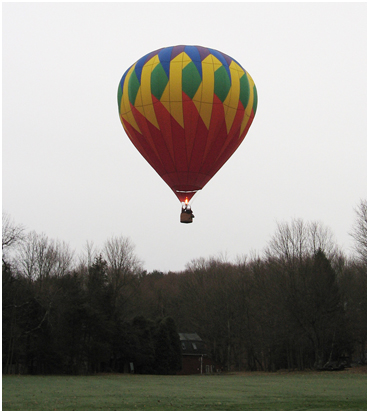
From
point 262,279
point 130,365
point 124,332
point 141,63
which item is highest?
point 141,63

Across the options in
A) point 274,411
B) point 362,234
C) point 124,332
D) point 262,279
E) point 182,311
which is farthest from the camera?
point 182,311

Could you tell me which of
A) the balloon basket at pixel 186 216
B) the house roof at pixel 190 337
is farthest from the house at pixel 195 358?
the balloon basket at pixel 186 216

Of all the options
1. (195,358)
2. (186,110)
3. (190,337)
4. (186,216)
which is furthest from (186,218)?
(190,337)

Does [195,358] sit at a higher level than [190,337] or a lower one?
lower

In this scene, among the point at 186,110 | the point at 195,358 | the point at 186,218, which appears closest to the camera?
the point at 186,110

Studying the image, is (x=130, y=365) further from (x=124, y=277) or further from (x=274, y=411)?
(x=274, y=411)

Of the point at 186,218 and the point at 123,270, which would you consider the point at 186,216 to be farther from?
the point at 123,270

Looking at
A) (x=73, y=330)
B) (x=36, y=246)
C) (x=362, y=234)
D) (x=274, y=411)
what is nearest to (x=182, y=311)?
(x=36, y=246)
